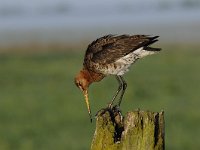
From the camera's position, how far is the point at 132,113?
445 cm

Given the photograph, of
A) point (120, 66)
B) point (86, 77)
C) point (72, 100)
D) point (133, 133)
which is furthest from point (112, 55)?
point (72, 100)

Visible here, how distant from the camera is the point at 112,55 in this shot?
708cm

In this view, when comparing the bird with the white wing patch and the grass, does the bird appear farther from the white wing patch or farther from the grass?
the grass

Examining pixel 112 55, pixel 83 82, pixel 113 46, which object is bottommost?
pixel 83 82

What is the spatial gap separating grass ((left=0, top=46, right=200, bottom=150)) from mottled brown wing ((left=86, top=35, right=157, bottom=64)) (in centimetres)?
583

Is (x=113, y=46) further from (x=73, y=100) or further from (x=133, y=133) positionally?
(x=73, y=100)

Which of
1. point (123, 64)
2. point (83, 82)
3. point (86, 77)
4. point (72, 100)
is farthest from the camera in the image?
point (72, 100)

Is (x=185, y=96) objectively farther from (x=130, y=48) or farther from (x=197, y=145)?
(x=130, y=48)

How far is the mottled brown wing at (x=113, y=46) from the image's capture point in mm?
6840

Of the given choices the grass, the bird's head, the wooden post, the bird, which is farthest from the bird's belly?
the grass

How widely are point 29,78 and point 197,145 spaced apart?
11915 millimetres

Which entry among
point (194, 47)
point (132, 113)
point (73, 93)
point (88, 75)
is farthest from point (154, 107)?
point (194, 47)

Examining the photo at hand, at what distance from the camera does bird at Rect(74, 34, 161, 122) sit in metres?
6.85

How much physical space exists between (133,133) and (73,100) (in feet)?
47.1
